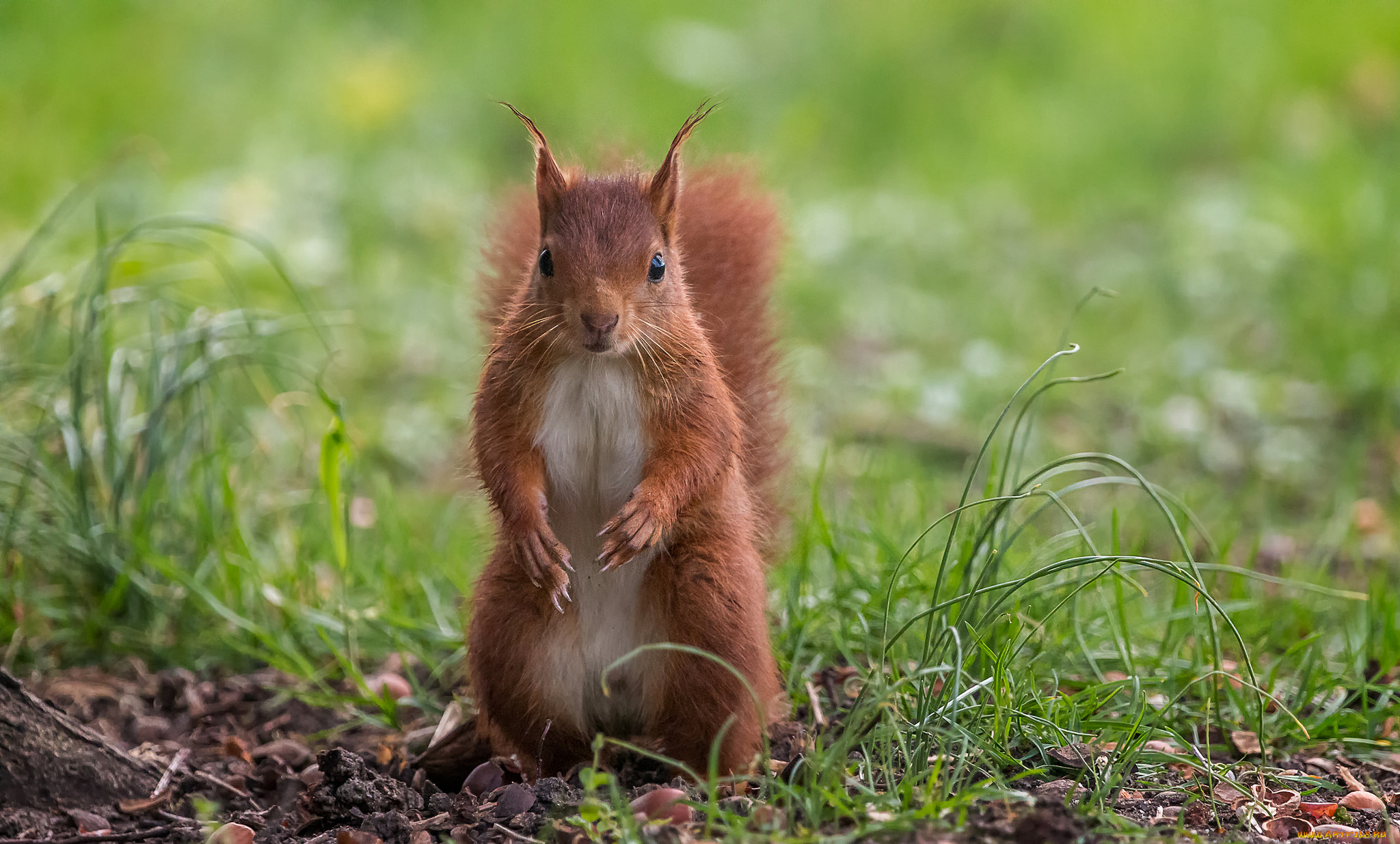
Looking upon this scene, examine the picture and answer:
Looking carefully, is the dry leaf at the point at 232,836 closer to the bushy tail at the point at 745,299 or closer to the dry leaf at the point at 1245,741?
the bushy tail at the point at 745,299

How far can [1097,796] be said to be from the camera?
202cm

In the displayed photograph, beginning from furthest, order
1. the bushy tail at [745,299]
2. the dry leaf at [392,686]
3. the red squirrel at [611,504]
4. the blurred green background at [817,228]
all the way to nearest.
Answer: the blurred green background at [817,228], the dry leaf at [392,686], the bushy tail at [745,299], the red squirrel at [611,504]

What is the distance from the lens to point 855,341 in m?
5.93

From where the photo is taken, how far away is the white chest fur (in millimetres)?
2252

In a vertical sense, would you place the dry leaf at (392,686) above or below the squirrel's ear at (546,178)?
below

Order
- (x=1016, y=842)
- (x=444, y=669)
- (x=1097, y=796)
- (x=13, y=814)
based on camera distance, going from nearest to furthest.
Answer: (x=1016, y=842) → (x=1097, y=796) → (x=13, y=814) → (x=444, y=669)

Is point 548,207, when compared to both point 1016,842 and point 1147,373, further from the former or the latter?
point 1147,373

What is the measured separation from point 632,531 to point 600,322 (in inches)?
13.0

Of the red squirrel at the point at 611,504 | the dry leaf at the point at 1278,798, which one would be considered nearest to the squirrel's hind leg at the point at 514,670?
the red squirrel at the point at 611,504

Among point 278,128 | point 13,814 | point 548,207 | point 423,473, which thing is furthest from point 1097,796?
point 278,128

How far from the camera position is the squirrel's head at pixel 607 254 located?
7.10ft

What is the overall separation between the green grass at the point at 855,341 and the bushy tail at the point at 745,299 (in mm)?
193

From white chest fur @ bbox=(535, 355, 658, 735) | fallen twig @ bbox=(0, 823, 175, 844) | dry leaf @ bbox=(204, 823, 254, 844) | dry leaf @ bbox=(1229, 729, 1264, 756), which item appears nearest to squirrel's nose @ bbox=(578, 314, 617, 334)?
white chest fur @ bbox=(535, 355, 658, 735)

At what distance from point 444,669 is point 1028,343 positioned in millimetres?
3311
